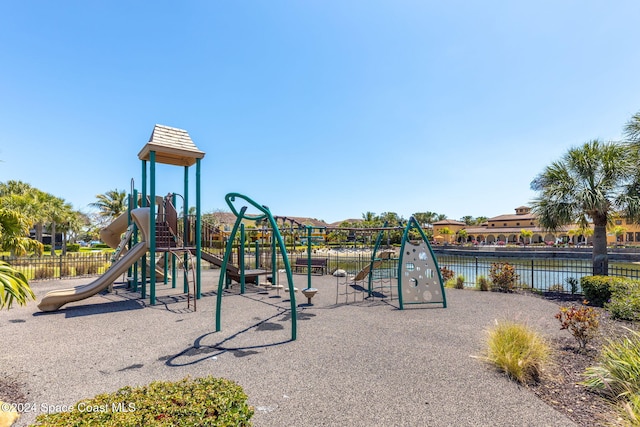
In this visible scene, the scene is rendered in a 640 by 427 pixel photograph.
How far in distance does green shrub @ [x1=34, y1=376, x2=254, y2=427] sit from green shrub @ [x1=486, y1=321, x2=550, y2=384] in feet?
12.9

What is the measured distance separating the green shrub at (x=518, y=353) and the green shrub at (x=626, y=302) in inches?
159

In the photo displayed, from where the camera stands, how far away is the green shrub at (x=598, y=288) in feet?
30.6

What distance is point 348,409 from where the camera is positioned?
3830 mm

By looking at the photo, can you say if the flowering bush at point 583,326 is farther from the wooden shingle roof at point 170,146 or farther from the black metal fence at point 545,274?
the wooden shingle roof at point 170,146

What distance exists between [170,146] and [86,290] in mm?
4994

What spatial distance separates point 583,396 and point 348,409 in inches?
117

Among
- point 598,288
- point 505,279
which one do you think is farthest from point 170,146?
point 598,288

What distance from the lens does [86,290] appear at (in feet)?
31.4

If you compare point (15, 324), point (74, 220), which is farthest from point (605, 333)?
point (74, 220)

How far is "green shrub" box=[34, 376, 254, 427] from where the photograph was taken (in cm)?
227

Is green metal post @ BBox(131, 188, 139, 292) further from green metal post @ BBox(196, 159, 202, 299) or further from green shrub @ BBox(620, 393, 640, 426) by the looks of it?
green shrub @ BBox(620, 393, 640, 426)

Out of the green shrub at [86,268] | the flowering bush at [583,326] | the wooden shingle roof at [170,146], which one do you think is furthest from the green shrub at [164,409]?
the green shrub at [86,268]

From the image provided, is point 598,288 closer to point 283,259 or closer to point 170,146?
point 283,259

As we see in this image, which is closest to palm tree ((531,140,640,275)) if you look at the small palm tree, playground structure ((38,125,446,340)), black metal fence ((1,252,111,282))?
playground structure ((38,125,446,340))
